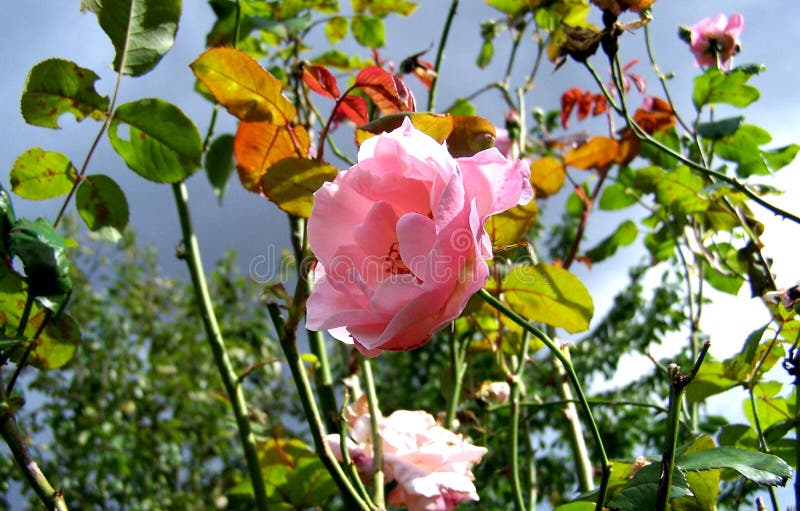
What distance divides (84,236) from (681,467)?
19.7ft

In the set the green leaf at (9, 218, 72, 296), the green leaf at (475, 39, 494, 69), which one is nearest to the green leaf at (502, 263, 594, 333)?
the green leaf at (9, 218, 72, 296)

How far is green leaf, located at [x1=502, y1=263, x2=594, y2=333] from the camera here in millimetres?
574

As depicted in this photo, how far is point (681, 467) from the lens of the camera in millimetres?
443

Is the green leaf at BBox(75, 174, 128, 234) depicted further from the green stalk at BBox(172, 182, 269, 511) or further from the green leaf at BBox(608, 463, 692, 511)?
the green leaf at BBox(608, 463, 692, 511)

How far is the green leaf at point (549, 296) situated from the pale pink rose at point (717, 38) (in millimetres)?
689

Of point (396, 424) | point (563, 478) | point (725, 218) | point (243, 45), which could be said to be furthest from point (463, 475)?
point (563, 478)

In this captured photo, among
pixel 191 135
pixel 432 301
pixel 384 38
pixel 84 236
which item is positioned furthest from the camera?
pixel 84 236

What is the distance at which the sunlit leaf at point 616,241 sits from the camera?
128cm

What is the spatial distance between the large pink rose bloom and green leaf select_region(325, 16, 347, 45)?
89 centimetres

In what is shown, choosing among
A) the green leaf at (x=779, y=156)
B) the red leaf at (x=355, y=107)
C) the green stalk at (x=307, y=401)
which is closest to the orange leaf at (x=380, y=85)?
the red leaf at (x=355, y=107)

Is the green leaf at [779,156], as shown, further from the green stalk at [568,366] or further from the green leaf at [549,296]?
the green stalk at [568,366]

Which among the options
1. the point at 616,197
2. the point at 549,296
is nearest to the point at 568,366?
the point at 549,296

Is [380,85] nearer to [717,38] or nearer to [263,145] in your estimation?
[263,145]

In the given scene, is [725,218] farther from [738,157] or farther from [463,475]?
[463,475]
